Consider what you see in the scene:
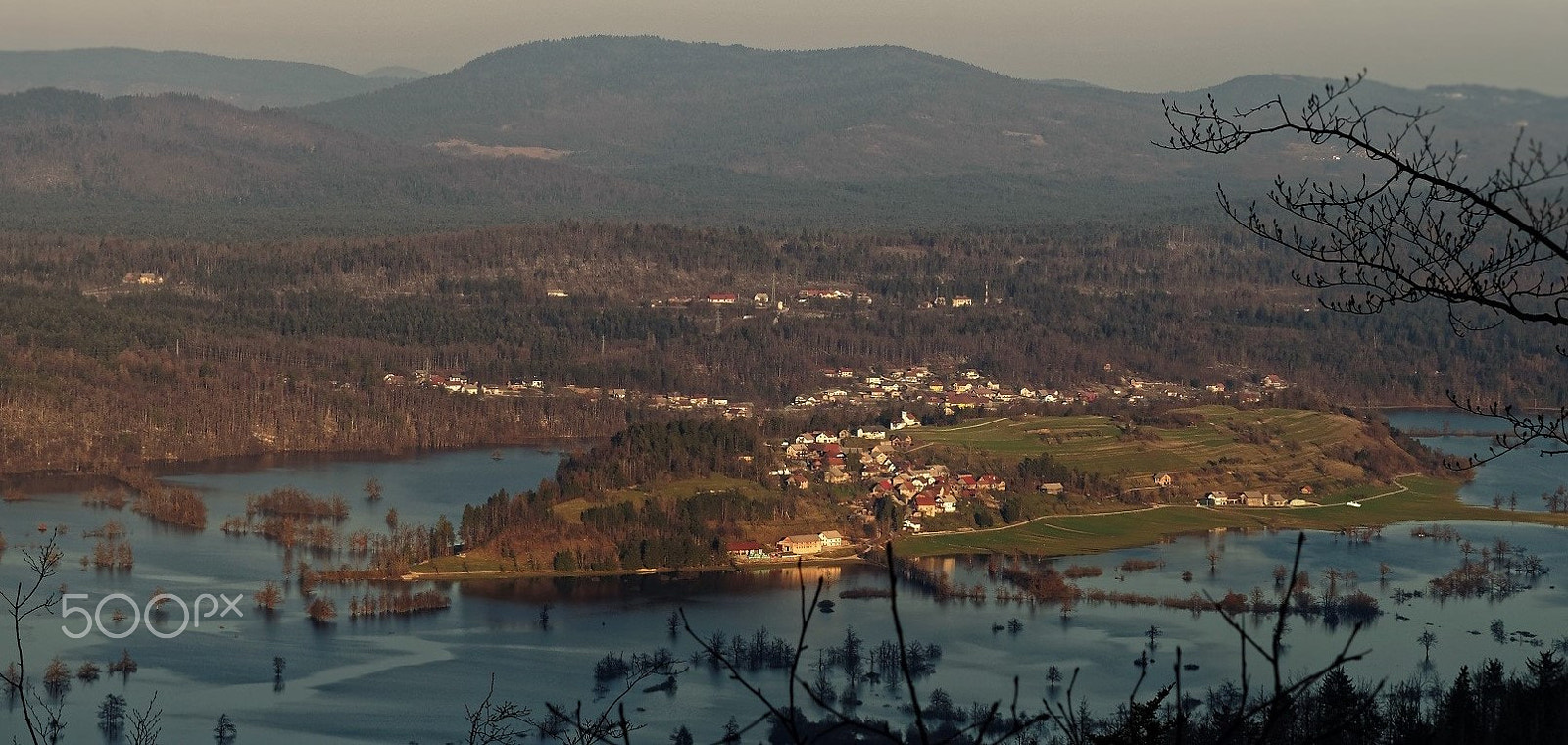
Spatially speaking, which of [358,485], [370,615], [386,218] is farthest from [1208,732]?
[386,218]

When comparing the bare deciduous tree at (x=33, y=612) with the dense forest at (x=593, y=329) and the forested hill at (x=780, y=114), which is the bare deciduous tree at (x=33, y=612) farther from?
the forested hill at (x=780, y=114)

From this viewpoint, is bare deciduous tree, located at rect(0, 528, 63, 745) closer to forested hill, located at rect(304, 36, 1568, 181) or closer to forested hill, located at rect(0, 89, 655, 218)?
forested hill, located at rect(0, 89, 655, 218)

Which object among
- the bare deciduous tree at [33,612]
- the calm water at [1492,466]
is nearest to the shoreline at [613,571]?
the bare deciduous tree at [33,612]

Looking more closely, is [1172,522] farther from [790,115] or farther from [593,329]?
[790,115]

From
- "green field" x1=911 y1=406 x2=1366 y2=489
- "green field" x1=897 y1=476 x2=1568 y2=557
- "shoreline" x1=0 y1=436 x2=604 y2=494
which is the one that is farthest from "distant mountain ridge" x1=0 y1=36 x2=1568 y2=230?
"green field" x1=897 y1=476 x2=1568 y2=557

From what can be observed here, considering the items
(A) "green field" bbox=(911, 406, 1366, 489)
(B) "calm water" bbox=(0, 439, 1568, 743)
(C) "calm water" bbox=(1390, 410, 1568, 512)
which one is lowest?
(B) "calm water" bbox=(0, 439, 1568, 743)
